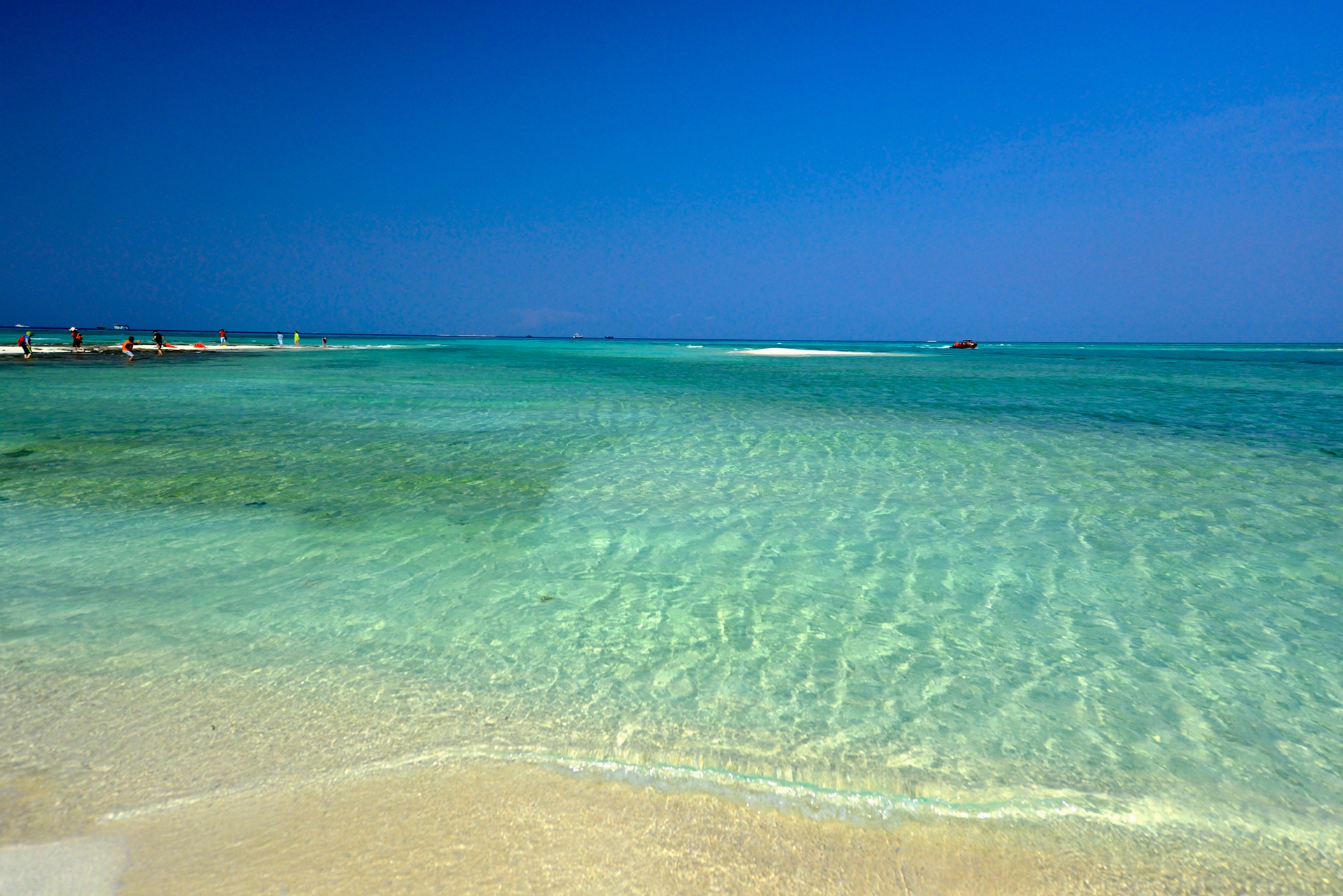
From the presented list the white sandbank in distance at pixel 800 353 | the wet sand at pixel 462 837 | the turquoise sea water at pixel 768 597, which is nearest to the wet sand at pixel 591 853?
the wet sand at pixel 462 837

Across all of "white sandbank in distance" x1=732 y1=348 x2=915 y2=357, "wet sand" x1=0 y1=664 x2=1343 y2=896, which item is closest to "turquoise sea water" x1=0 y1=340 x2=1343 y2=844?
"wet sand" x1=0 y1=664 x2=1343 y2=896

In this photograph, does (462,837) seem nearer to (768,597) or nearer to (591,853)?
(591,853)

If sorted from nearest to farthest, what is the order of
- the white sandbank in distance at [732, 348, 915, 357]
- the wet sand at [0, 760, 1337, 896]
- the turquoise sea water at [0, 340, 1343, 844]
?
the wet sand at [0, 760, 1337, 896] < the turquoise sea water at [0, 340, 1343, 844] < the white sandbank in distance at [732, 348, 915, 357]

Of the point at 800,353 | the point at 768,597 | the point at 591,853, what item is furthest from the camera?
the point at 800,353

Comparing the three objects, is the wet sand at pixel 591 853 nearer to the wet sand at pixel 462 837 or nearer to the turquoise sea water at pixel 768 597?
the wet sand at pixel 462 837

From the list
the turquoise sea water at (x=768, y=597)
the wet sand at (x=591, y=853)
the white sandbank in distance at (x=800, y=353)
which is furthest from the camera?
the white sandbank in distance at (x=800, y=353)

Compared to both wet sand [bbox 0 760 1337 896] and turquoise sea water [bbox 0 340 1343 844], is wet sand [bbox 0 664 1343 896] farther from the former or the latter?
turquoise sea water [bbox 0 340 1343 844]

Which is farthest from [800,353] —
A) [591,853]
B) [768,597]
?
[591,853]

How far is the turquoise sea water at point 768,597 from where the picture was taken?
10.3ft

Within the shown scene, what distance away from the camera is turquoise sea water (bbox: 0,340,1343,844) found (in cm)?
315

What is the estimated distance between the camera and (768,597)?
16.1 feet

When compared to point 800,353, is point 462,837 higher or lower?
lower

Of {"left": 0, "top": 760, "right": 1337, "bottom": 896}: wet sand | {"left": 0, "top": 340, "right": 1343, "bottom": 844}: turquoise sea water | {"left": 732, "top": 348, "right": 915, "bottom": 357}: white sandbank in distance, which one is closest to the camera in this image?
{"left": 0, "top": 760, "right": 1337, "bottom": 896}: wet sand

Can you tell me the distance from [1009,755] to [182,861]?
3.33m
